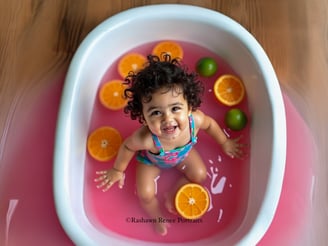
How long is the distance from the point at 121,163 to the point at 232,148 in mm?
336

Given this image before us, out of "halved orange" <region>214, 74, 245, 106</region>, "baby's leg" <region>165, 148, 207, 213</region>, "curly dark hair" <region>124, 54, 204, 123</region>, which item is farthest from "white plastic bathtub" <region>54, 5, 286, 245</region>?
"curly dark hair" <region>124, 54, 204, 123</region>

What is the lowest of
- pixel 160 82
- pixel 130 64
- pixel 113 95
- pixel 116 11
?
pixel 160 82

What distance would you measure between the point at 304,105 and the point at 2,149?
0.92m

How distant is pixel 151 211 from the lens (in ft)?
4.11

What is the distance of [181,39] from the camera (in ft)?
4.70

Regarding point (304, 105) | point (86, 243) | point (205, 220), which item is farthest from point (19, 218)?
point (304, 105)

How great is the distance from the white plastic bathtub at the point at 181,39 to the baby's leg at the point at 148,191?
0.33 feet

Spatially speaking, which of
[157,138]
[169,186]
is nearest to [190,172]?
[169,186]

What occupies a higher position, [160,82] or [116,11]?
[116,11]

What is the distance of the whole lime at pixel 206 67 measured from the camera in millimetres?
1376

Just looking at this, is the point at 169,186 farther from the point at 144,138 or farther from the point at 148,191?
the point at 144,138

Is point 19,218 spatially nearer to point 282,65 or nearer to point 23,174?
point 23,174

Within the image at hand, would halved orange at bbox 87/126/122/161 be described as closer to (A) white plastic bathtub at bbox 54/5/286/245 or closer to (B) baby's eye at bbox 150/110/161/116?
(A) white plastic bathtub at bbox 54/5/286/245

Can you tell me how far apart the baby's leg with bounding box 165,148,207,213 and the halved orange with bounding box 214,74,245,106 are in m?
0.20
